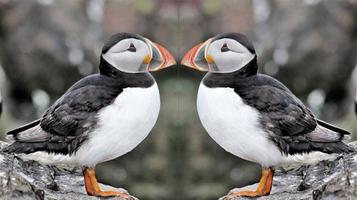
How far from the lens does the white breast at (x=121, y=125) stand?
234 cm

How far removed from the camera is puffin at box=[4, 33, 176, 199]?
234 centimetres

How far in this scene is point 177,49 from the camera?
2430mm

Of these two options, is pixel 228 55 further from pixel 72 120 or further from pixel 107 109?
pixel 72 120

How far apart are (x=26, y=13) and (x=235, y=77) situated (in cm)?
64

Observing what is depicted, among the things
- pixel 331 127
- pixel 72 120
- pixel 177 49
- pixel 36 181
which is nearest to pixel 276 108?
pixel 331 127

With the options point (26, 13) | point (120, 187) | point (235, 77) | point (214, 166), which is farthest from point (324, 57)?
point (26, 13)

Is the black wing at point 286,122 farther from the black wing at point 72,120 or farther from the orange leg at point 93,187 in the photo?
the orange leg at point 93,187

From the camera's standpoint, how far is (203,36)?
2432mm

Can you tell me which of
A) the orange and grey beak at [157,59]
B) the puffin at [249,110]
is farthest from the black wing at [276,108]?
A: the orange and grey beak at [157,59]

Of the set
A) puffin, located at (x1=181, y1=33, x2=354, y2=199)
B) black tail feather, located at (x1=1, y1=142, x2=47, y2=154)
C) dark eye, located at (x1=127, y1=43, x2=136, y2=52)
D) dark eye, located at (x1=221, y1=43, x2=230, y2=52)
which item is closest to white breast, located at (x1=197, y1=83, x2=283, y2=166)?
puffin, located at (x1=181, y1=33, x2=354, y2=199)

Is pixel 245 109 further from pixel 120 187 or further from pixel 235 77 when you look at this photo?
pixel 120 187

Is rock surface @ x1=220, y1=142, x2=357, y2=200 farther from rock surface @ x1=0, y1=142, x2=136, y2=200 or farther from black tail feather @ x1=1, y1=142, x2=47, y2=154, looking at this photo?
black tail feather @ x1=1, y1=142, x2=47, y2=154

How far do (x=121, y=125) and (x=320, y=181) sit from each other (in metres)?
0.59

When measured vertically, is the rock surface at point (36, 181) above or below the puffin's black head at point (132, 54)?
below
